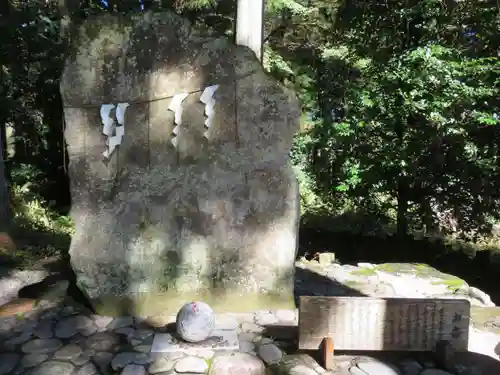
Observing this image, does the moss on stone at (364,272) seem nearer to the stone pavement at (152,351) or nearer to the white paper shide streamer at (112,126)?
the stone pavement at (152,351)

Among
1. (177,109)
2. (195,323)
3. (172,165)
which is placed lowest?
(195,323)

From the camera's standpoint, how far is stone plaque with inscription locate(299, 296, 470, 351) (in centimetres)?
337

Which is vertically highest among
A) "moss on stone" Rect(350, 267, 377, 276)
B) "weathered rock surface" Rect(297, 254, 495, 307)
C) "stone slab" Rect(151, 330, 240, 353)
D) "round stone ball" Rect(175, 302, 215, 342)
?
"round stone ball" Rect(175, 302, 215, 342)

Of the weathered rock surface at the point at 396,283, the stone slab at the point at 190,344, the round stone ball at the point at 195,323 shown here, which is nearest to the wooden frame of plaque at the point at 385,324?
the stone slab at the point at 190,344

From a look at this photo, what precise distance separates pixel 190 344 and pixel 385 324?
1.45 metres

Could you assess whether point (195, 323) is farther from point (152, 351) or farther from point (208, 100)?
point (208, 100)

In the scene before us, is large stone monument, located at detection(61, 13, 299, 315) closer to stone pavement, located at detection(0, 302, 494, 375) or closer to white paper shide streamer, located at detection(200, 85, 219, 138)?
white paper shide streamer, located at detection(200, 85, 219, 138)

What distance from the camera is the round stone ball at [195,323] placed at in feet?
11.3

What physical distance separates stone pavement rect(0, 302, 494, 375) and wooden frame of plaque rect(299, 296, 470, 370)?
0.14 meters

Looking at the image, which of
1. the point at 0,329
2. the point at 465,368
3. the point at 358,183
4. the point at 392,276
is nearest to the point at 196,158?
the point at 0,329

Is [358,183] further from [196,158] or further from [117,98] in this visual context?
[117,98]

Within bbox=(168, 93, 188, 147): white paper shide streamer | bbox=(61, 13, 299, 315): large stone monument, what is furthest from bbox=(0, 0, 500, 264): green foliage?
bbox=(168, 93, 188, 147): white paper shide streamer

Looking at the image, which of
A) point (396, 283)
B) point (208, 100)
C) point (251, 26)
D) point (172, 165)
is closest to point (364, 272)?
point (396, 283)

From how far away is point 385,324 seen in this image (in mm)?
3408
